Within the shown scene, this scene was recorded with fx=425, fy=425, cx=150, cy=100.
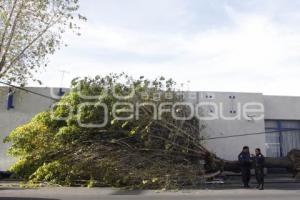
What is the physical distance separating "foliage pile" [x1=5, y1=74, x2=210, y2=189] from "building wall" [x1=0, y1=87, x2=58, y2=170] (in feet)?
6.41

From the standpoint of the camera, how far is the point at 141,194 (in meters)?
14.6

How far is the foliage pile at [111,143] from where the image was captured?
55.4 feet

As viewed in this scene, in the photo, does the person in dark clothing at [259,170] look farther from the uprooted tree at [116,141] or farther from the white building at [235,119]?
the white building at [235,119]

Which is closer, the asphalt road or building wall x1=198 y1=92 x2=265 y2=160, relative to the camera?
the asphalt road

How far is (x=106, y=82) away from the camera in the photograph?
1989 cm

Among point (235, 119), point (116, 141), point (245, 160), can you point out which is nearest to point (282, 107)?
point (235, 119)

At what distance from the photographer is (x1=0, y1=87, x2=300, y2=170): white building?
21891mm

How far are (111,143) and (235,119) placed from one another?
7828 millimetres

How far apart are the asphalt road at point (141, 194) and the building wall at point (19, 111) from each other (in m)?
5.90

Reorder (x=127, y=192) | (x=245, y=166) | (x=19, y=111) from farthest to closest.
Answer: (x=19, y=111), (x=245, y=166), (x=127, y=192)

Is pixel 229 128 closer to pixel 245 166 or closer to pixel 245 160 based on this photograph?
pixel 245 160

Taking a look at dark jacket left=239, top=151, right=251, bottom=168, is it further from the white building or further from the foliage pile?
the white building

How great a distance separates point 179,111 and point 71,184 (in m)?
5.66

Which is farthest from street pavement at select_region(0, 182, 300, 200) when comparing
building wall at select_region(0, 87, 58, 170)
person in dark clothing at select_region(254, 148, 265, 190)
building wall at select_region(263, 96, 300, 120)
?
building wall at select_region(263, 96, 300, 120)
